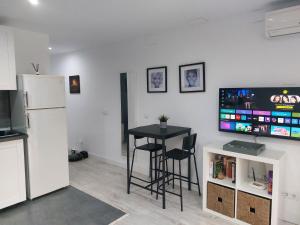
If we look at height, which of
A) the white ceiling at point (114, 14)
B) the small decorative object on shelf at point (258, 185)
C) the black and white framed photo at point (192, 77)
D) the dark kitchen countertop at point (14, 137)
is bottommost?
the small decorative object on shelf at point (258, 185)

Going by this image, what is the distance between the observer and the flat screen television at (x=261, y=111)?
2.41 m

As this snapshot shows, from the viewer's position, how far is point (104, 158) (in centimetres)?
480

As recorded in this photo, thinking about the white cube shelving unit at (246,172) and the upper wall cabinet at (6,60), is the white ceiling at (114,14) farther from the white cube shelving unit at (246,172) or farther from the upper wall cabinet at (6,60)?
the white cube shelving unit at (246,172)

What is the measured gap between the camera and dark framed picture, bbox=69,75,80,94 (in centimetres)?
516

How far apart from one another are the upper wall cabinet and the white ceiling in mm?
225

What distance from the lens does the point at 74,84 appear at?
17.2ft

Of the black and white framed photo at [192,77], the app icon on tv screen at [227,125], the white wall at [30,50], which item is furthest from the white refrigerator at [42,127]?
the app icon on tv screen at [227,125]

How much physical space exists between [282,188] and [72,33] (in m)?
3.64

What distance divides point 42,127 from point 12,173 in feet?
2.23

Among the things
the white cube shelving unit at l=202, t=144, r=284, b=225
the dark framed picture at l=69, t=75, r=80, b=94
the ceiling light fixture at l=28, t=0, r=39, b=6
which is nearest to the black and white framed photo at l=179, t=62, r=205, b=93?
the white cube shelving unit at l=202, t=144, r=284, b=225

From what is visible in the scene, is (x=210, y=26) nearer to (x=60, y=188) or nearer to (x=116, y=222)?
(x=116, y=222)

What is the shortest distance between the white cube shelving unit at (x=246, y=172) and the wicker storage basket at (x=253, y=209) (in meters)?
0.04

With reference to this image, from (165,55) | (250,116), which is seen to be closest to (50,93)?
(165,55)

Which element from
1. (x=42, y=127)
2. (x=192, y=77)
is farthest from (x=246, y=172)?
(x=42, y=127)
